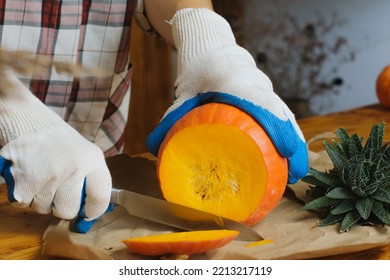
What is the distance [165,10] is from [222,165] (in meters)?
0.46

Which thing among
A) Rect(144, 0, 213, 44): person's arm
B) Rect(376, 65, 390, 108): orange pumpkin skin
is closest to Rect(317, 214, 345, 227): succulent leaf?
Rect(144, 0, 213, 44): person's arm

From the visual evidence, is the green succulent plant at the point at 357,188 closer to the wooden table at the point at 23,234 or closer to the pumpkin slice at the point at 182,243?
the wooden table at the point at 23,234

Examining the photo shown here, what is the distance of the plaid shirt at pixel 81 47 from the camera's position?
3.83 ft

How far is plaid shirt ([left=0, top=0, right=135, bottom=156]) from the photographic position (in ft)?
3.83

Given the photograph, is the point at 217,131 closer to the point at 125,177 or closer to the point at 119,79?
the point at 125,177

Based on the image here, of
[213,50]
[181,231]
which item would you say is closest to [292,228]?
[181,231]

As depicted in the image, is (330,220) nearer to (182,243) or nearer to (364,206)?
(364,206)

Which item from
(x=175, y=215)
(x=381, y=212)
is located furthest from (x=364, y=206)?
(x=175, y=215)

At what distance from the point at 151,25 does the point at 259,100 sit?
524mm

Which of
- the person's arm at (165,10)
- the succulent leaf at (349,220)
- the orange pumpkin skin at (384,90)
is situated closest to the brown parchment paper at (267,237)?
the succulent leaf at (349,220)

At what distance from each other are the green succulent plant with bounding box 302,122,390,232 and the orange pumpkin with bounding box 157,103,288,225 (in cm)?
7

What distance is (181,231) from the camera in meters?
0.80

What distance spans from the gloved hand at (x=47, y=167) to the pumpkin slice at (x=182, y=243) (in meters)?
0.11

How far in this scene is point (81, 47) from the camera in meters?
1.26
